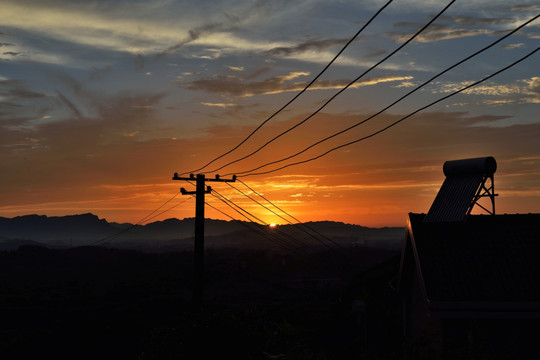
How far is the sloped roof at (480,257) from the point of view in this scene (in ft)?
60.6

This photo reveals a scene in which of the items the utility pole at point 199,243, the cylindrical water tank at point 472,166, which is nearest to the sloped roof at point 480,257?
the cylindrical water tank at point 472,166

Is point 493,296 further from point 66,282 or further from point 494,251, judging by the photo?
point 66,282

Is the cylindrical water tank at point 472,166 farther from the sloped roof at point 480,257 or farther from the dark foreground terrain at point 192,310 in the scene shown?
the dark foreground terrain at point 192,310

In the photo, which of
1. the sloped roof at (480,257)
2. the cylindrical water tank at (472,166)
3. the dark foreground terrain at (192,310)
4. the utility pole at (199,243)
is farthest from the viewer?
the utility pole at (199,243)

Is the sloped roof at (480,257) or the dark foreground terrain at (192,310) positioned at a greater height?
the sloped roof at (480,257)

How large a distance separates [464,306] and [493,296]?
3.54 feet

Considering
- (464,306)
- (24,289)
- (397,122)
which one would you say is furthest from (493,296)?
(24,289)

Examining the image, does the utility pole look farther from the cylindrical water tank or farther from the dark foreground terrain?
the cylindrical water tank

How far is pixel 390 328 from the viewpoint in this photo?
25.2 metres

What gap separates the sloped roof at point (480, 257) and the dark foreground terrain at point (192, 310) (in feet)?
11.2

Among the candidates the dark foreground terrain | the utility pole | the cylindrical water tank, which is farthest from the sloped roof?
the utility pole

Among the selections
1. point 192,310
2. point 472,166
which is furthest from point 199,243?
point 472,166

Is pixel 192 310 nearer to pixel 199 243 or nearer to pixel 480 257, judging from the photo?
pixel 199 243

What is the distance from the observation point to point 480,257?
19.9 meters
